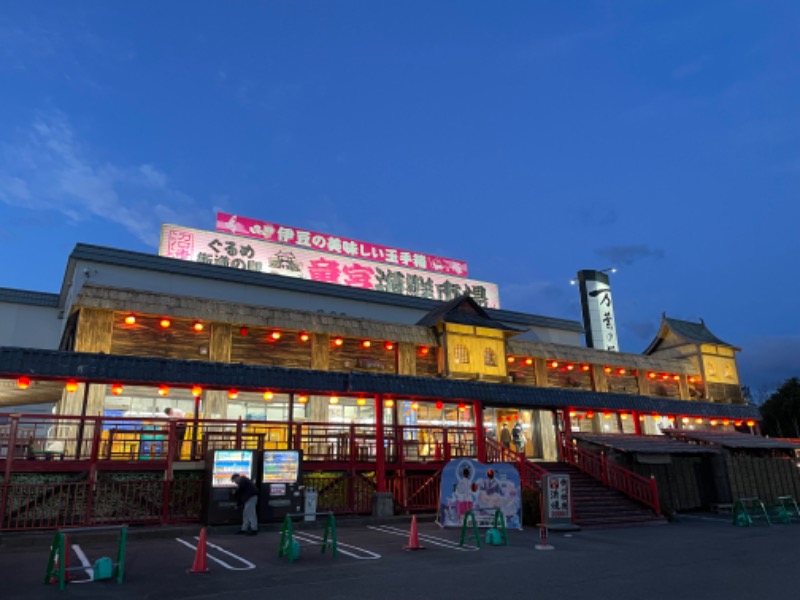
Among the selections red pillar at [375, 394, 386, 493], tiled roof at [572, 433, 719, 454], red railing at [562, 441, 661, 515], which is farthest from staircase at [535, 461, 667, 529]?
red pillar at [375, 394, 386, 493]

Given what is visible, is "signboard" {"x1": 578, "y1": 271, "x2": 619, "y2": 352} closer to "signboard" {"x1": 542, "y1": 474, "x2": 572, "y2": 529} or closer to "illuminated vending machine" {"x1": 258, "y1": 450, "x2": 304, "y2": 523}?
"signboard" {"x1": 542, "y1": 474, "x2": 572, "y2": 529}

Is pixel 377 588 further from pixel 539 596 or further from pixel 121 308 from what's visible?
pixel 121 308

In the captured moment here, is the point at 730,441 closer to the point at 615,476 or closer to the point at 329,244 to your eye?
the point at 615,476

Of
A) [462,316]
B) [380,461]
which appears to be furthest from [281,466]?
[462,316]

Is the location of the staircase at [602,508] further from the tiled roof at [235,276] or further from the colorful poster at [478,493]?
the tiled roof at [235,276]

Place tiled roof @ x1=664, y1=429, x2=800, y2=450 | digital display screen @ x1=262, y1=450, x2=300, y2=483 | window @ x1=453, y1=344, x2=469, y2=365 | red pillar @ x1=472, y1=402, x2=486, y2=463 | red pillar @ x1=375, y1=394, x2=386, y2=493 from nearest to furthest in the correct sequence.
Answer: digital display screen @ x1=262, y1=450, x2=300, y2=483 → red pillar @ x1=375, y1=394, x2=386, y2=493 → red pillar @ x1=472, y1=402, x2=486, y2=463 → tiled roof @ x1=664, y1=429, x2=800, y2=450 → window @ x1=453, y1=344, x2=469, y2=365

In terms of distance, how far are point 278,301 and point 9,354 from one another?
13.5 meters

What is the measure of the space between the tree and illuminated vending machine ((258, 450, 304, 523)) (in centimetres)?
5124

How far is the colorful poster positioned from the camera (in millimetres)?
15625

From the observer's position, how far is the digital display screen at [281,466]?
1538cm

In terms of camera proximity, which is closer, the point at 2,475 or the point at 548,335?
the point at 2,475

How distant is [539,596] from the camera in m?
8.12

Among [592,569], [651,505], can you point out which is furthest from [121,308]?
[651,505]

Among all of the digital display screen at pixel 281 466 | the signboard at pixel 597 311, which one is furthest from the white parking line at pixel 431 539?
the signboard at pixel 597 311
